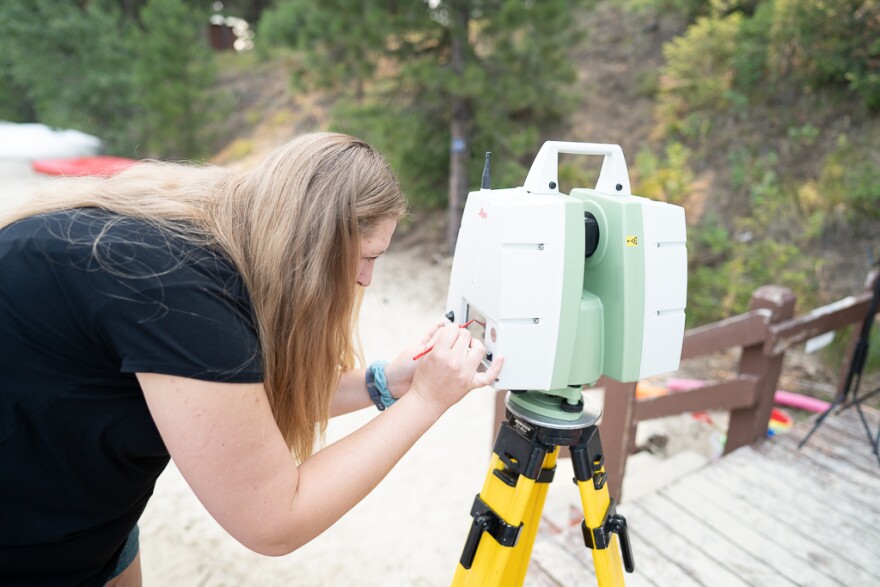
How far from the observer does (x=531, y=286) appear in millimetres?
980

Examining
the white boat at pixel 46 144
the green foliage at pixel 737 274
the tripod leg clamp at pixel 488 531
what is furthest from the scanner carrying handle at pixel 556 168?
the white boat at pixel 46 144

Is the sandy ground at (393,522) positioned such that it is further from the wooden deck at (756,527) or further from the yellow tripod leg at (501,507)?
the yellow tripod leg at (501,507)

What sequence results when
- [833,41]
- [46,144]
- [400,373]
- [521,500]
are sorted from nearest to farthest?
1. [521,500]
2. [400,373]
3. [833,41]
4. [46,144]

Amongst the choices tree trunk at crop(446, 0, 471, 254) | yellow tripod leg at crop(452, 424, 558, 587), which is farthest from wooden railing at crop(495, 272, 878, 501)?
tree trunk at crop(446, 0, 471, 254)

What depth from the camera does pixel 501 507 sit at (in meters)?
1.20

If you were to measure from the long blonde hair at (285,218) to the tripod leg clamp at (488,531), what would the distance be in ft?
1.53

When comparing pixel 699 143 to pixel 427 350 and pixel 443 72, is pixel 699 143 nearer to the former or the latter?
pixel 443 72

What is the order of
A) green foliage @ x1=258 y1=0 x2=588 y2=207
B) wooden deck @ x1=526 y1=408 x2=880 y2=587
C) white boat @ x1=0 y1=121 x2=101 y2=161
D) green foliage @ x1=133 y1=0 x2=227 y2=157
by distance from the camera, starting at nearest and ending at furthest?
wooden deck @ x1=526 y1=408 x2=880 y2=587, green foliage @ x1=258 y1=0 x2=588 y2=207, green foliage @ x1=133 y1=0 x2=227 y2=157, white boat @ x1=0 y1=121 x2=101 y2=161

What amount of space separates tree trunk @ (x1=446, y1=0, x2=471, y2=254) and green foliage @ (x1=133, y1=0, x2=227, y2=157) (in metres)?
6.61

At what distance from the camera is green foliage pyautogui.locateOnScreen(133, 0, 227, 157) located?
1073 centimetres

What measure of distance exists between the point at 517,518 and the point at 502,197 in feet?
2.22

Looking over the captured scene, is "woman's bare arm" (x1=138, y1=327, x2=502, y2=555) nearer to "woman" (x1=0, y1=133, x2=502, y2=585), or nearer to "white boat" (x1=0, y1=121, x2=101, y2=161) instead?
"woman" (x1=0, y1=133, x2=502, y2=585)

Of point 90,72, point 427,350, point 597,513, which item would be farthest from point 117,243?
point 90,72

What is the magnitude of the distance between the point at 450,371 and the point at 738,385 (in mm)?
1978
